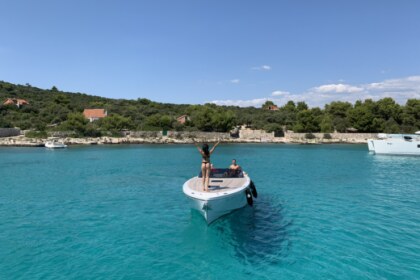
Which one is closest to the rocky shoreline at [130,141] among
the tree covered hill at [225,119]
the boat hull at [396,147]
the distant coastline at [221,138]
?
the distant coastline at [221,138]

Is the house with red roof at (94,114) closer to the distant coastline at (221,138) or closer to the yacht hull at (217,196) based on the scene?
the distant coastline at (221,138)

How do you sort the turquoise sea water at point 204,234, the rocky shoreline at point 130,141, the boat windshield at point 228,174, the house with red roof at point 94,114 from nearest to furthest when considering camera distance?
the turquoise sea water at point 204,234, the boat windshield at point 228,174, the rocky shoreline at point 130,141, the house with red roof at point 94,114

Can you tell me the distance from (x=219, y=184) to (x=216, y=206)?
7.15 ft

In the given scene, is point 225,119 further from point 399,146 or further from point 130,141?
point 399,146

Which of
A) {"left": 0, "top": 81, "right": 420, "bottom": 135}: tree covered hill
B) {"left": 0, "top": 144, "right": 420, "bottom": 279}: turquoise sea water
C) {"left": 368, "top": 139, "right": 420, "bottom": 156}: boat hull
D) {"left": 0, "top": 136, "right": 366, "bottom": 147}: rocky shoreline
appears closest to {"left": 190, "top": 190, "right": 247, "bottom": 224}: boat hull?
{"left": 0, "top": 144, "right": 420, "bottom": 279}: turquoise sea water

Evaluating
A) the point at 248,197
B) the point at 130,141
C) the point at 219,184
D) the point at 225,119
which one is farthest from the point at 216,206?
the point at 225,119

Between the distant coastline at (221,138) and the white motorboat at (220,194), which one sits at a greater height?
the distant coastline at (221,138)

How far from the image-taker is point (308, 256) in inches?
425

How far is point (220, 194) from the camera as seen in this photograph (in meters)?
12.7

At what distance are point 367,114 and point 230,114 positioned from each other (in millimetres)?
39602

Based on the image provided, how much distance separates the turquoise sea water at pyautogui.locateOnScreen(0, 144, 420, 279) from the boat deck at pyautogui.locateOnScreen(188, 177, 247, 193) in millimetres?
1549

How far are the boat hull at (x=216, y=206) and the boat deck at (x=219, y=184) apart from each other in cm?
46

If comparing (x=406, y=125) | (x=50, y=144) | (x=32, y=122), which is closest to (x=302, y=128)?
(x=406, y=125)

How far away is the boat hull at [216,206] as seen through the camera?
492 inches
